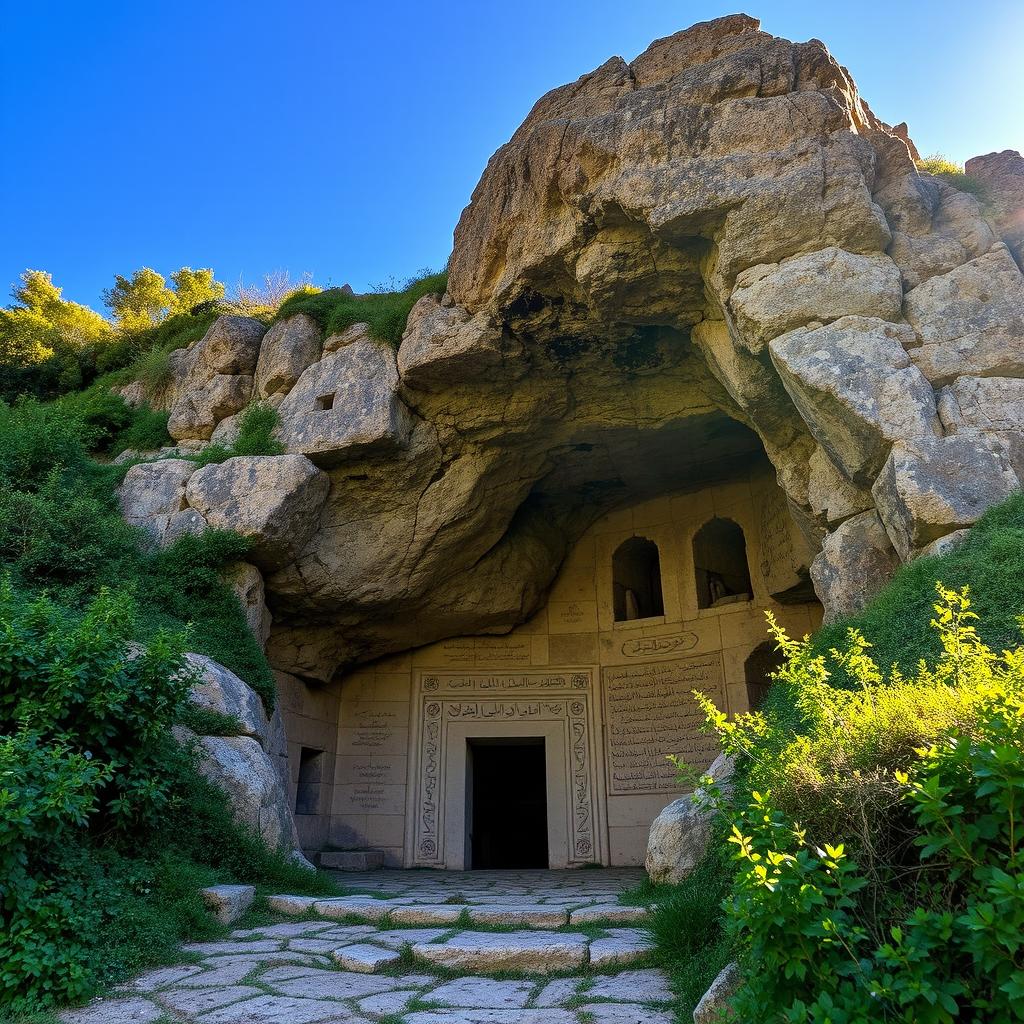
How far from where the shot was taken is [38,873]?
412cm

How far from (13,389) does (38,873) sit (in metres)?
12.4

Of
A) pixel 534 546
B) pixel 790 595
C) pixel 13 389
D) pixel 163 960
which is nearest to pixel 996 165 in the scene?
pixel 790 595

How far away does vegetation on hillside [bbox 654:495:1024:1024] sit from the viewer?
6.14ft

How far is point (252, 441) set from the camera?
9867 mm

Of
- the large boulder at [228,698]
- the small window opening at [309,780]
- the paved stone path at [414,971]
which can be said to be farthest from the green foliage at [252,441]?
the paved stone path at [414,971]

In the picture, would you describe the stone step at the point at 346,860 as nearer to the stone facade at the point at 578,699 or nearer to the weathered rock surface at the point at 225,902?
the stone facade at the point at 578,699

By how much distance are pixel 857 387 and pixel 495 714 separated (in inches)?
285

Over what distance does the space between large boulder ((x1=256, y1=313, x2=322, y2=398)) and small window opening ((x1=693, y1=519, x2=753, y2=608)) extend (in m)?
6.12

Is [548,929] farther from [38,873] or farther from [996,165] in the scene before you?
[996,165]

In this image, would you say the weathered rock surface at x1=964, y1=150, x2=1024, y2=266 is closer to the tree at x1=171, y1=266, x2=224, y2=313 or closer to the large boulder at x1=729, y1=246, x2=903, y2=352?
the large boulder at x1=729, y1=246, x2=903, y2=352

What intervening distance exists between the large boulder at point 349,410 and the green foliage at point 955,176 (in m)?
6.32

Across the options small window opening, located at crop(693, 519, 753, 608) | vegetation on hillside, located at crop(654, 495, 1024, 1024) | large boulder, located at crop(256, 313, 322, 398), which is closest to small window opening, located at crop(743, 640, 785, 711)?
small window opening, located at crop(693, 519, 753, 608)

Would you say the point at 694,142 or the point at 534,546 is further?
the point at 534,546

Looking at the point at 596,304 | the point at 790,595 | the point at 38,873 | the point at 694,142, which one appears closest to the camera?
the point at 38,873
